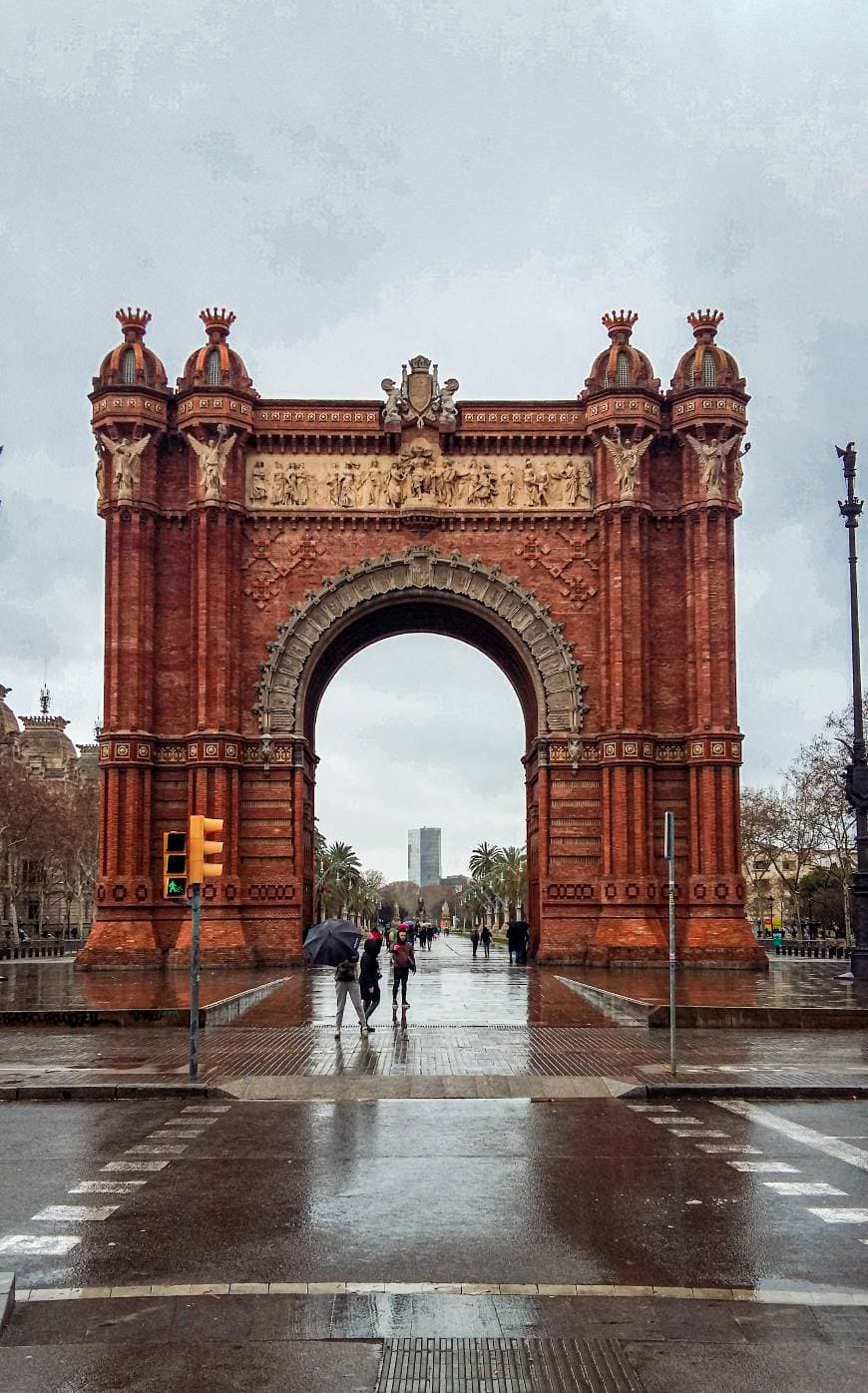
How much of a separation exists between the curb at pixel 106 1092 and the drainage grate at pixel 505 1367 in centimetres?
876

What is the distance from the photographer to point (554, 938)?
41312mm

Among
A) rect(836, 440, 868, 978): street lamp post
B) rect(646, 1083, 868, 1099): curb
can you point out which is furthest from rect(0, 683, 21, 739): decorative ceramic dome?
rect(646, 1083, 868, 1099): curb

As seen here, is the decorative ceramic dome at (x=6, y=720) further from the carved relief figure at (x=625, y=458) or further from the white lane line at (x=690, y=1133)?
the white lane line at (x=690, y=1133)

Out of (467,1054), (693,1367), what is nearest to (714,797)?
(467,1054)

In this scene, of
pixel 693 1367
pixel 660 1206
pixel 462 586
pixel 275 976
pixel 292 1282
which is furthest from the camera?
pixel 462 586

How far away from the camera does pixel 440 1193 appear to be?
1008 centimetres

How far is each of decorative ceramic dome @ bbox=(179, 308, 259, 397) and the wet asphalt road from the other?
31.5m

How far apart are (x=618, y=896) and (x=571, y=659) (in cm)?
760

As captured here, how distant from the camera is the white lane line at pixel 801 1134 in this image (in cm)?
1149

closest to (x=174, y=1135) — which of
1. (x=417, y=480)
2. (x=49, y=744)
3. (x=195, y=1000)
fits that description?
(x=195, y=1000)

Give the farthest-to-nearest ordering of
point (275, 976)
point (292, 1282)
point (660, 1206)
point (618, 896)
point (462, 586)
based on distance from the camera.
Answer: point (462, 586) < point (618, 896) < point (275, 976) < point (660, 1206) < point (292, 1282)

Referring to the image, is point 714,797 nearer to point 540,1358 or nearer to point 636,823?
point 636,823

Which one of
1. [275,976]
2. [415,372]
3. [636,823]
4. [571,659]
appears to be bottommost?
[275,976]

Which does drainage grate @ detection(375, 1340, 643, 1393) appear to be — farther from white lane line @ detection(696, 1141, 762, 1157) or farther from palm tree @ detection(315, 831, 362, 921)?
palm tree @ detection(315, 831, 362, 921)
